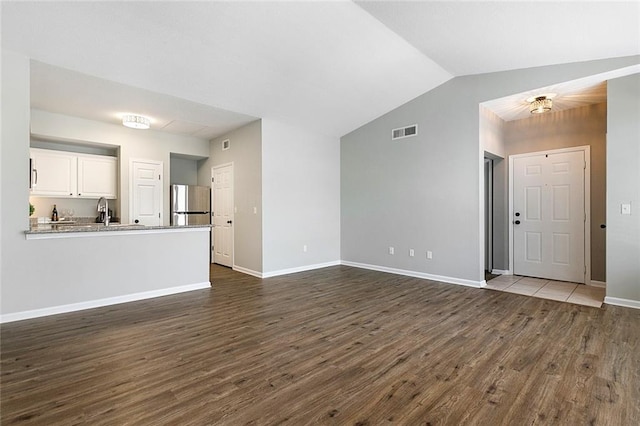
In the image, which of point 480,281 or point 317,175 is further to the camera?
point 317,175

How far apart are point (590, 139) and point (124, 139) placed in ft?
26.4

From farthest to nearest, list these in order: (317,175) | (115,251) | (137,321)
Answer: (317,175) → (115,251) → (137,321)

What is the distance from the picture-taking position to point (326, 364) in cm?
243

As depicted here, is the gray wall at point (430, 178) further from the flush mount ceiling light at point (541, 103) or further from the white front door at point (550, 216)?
the white front door at point (550, 216)

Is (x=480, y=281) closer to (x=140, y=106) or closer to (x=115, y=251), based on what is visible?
(x=115, y=251)

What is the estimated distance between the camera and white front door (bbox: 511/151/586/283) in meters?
5.04

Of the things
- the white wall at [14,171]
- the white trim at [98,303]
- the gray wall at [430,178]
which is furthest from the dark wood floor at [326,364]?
the gray wall at [430,178]

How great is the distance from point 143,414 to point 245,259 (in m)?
4.16

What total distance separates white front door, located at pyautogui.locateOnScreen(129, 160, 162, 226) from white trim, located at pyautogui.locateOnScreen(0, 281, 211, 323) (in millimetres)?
2462

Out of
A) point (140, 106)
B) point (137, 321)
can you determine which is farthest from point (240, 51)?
point (137, 321)

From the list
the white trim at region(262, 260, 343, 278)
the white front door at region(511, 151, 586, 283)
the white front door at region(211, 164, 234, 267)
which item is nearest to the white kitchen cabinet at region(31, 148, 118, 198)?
the white front door at region(211, 164, 234, 267)

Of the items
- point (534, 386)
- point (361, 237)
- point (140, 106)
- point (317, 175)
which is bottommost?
point (534, 386)

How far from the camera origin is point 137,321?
11.1 feet

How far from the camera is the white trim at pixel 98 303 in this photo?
339cm
